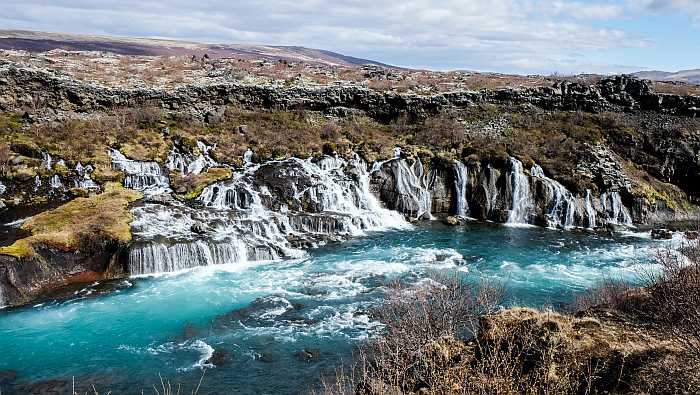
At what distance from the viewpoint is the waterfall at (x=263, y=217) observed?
2830 centimetres

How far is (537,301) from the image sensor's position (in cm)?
2406

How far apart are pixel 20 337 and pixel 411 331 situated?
15.1 metres

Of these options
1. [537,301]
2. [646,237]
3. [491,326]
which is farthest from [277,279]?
[646,237]

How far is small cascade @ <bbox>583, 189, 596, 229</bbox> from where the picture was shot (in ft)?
127

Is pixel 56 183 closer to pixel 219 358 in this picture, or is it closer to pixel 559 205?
pixel 219 358

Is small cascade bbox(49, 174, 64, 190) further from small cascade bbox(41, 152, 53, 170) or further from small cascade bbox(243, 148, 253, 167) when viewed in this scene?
small cascade bbox(243, 148, 253, 167)

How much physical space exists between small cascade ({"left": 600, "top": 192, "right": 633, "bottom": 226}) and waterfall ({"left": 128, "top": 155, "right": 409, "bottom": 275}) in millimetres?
15010

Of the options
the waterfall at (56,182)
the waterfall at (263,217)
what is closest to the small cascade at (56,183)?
the waterfall at (56,182)

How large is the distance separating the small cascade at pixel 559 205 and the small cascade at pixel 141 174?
88.4ft

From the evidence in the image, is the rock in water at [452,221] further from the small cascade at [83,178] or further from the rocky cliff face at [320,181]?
the small cascade at [83,178]

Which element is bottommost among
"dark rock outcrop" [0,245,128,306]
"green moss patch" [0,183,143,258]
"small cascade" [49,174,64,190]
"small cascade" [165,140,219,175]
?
"dark rock outcrop" [0,245,128,306]

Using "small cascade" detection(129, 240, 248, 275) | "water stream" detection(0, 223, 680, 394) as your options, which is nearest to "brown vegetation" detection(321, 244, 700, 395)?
"water stream" detection(0, 223, 680, 394)

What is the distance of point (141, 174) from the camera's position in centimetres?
3741

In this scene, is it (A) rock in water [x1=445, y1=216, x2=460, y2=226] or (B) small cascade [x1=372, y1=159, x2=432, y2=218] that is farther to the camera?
(B) small cascade [x1=372, y1=159, x2=432, y2=218]
